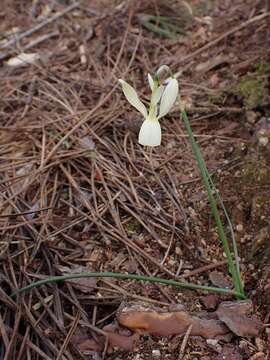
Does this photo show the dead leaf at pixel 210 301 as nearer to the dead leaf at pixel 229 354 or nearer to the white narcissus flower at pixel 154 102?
the dead leaf at pixel 229 354

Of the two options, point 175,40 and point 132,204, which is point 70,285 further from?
point 175,40

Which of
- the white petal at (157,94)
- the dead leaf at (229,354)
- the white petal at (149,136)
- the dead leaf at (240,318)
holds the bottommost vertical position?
the dead leaf at (229,354)

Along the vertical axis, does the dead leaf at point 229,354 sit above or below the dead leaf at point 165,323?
below

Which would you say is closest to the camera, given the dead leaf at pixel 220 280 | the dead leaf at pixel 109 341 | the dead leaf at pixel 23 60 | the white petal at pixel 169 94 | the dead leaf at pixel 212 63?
the white petal at pixel 169 94

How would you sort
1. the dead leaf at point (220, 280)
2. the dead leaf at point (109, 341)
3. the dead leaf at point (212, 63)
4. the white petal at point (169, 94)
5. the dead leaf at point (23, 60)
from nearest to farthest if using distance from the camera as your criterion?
the white petal at point (169, 94) < the dead leaf at point (109, 341) < the dead leaf at point (220, 280) < the dead leaf at point (212, 63) < the dead leaf at point (23, 60)

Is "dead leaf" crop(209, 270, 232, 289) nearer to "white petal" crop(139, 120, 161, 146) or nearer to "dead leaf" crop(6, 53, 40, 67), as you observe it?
"white petal" crop(139, 120, 161, 146)

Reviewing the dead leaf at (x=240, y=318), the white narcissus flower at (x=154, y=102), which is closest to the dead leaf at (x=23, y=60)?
the white narcissus flower at (x=154, y=102)

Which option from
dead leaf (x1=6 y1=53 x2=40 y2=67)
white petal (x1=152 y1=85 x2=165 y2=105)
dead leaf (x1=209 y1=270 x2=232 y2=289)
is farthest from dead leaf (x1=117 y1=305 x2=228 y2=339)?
dead leaf (x1=6 y1=53 x2=40 y2=67)

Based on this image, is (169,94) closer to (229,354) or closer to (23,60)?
(229,354)
